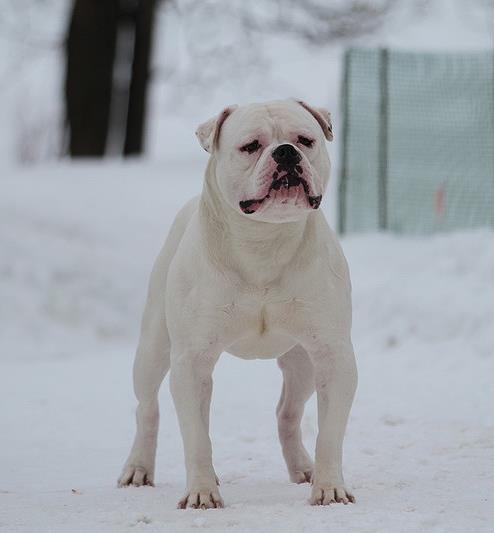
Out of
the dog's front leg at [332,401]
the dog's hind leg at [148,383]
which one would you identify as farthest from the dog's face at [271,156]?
the dog's hind leg at [148,383]

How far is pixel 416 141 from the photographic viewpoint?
38.5 ft

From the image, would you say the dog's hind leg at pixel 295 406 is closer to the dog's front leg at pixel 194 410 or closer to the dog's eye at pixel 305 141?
the dog's front leg at pixel 194 410

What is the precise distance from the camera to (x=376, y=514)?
384 cm

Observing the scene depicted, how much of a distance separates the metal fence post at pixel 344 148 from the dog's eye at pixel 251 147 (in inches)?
305

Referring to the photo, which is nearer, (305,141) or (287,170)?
(287,170)

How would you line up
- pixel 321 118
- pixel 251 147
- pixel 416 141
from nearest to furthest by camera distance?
pixel 251 147 < pixel 321 118 < pixel 416 141

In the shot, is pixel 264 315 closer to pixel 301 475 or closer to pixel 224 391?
pixel 301 475

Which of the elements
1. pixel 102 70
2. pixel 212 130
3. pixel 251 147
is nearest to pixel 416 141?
pixel 212 130

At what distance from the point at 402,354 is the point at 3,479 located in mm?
3809

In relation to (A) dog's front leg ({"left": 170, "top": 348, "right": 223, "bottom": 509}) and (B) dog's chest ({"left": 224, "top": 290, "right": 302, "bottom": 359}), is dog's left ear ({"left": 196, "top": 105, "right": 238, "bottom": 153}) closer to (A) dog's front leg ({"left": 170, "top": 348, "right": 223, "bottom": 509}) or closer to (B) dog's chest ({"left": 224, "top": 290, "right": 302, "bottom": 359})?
(B) dog's chest ({"left": 224, "top": 290, "right": 302, "bottom": 359})

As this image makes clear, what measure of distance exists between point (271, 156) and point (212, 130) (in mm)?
404

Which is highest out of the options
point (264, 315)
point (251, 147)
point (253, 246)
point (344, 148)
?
point (344, 148)

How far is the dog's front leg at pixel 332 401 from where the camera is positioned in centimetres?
418

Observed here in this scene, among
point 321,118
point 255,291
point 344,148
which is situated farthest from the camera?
point 344,148
